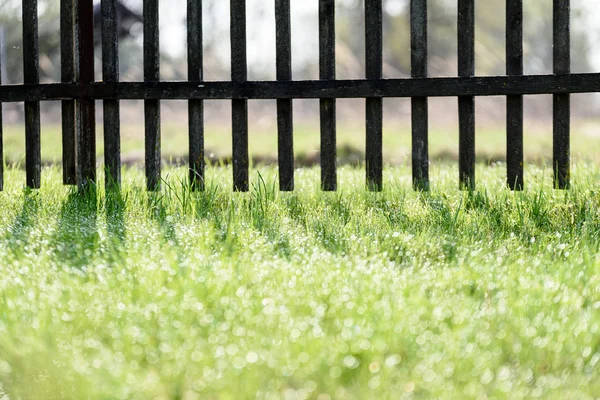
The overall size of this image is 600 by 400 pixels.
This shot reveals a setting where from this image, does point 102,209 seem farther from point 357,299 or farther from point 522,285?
point 522,285

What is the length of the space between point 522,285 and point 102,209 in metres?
2.37

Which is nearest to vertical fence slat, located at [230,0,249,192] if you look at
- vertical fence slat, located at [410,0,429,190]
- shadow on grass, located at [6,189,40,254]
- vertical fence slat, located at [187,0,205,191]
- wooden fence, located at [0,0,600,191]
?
wooden fence, located at [0,0,600,191]

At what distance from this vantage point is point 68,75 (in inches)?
180

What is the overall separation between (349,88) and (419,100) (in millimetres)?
→ 467

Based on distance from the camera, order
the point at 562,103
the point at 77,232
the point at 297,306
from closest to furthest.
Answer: the point at 297,306 → the point at 77,232 → the point at 562,103

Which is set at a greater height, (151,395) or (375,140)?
(375,140)

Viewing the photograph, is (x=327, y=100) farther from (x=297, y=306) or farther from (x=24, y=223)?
(x=297, y=306)

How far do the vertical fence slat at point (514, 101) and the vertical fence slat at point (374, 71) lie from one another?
817 millimetres

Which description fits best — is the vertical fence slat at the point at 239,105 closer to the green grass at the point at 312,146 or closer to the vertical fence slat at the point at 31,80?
the vertical fence slat at the point at 31,80

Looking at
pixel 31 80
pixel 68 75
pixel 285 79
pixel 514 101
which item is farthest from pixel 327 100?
pixel 31 80

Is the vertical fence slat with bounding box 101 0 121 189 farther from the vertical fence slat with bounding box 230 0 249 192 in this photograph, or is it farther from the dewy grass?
the dewy grass

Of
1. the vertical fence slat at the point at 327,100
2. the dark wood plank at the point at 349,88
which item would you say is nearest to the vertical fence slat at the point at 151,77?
the dark wood plank at the point at 349,88

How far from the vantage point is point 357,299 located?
2.10m

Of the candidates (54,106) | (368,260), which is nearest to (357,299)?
(368,260)
